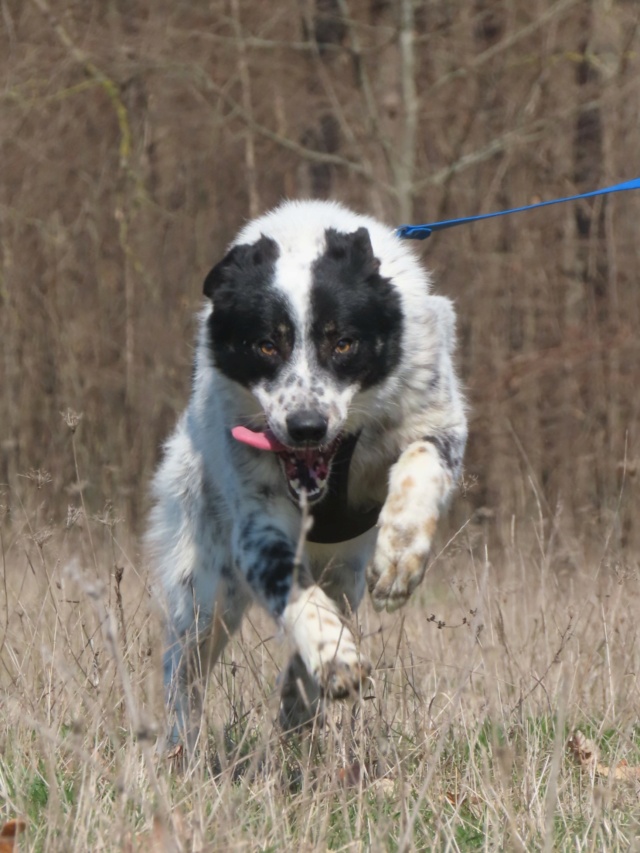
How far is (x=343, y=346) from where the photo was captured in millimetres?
3938

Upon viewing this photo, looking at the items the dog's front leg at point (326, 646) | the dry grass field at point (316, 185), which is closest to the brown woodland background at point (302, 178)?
the dry grass field at point (316, 185)

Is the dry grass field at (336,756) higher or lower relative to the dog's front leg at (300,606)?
lower

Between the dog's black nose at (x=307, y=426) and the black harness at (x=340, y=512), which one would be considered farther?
the black harness at (x=340, y=512)

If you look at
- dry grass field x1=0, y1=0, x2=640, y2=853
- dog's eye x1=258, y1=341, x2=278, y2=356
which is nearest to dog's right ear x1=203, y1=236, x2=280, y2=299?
dog's eye x1=258, y1=341, x2=278, y2=356

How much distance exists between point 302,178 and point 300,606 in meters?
7.85

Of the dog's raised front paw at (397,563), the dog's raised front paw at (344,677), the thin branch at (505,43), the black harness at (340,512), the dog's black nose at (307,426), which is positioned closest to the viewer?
the dog's raised front paw at (344,677)

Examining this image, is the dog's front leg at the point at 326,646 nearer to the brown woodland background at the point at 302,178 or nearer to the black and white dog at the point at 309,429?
the black and white dog at the point at 309,429

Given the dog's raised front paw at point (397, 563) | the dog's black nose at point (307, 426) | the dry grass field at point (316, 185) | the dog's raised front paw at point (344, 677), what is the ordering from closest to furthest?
the dog's raised front paw at point (344, 677) < the dog's raised front paw at point (397, 563) < the dog's black nose at point (307, 426) < the dry grass field at point (316, 185)

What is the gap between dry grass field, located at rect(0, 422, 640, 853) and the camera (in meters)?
2.64

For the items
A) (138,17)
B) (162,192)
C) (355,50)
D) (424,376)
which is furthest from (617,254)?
(424,376)

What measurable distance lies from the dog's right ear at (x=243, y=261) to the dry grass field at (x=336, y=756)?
2.90 ft

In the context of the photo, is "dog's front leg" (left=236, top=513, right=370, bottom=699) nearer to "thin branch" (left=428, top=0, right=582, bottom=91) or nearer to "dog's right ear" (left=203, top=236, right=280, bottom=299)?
"dog's right ear" (left=203, top=236, right=280, bottom=299)

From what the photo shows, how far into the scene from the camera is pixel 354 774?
3574mm

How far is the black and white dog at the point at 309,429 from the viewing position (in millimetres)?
3654
